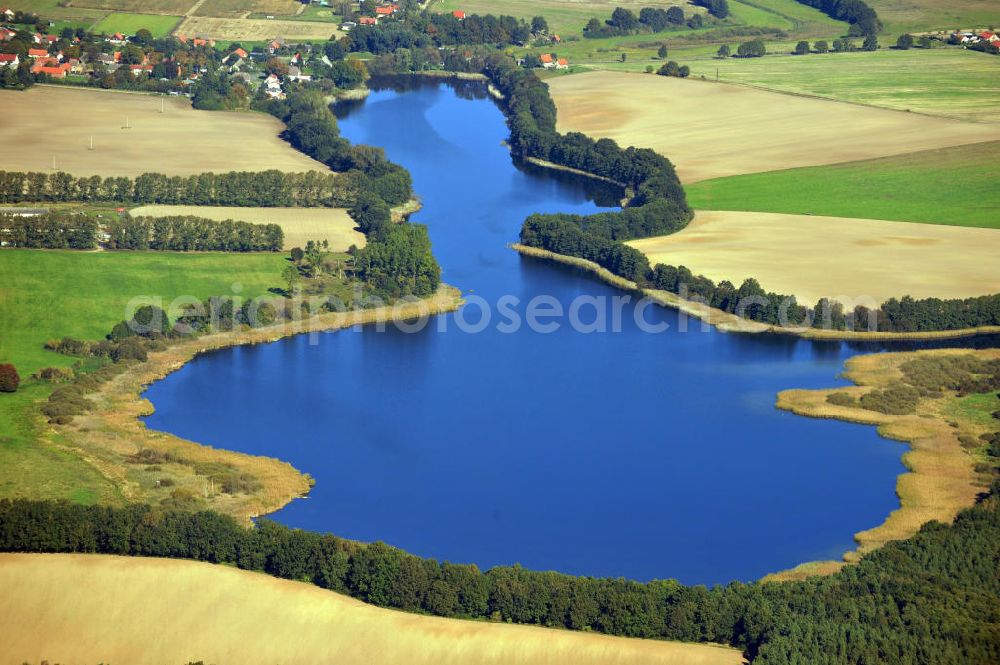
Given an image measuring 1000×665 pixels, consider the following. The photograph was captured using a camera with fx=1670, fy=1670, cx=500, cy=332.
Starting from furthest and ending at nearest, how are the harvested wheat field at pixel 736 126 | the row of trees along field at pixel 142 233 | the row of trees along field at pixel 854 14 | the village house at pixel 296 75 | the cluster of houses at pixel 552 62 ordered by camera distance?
the row of trees along field at pixel 854 14 → the cluster of houses at pixel 552 62 → the village house at pixel 296 75 → the harvested wheat field at pixel 736 126 → the row of trees along field at pixel 142 233

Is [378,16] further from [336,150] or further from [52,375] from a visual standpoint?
[52,375]

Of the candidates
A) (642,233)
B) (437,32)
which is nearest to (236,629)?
(642,233)

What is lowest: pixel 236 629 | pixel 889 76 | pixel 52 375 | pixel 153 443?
pixel 236 629

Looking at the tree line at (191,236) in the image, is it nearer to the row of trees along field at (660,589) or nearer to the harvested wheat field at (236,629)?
the row of trees along field at (660,589)

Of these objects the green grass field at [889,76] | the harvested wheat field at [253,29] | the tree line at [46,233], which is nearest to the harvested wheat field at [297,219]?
the tree line at [46,233]

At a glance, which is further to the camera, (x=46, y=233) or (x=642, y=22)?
(x=642, y=22)

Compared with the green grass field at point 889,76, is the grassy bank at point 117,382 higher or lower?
lower

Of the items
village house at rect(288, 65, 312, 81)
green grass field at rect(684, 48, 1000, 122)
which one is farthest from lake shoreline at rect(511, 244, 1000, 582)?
village house at rect(288, 65, 312, 81)
